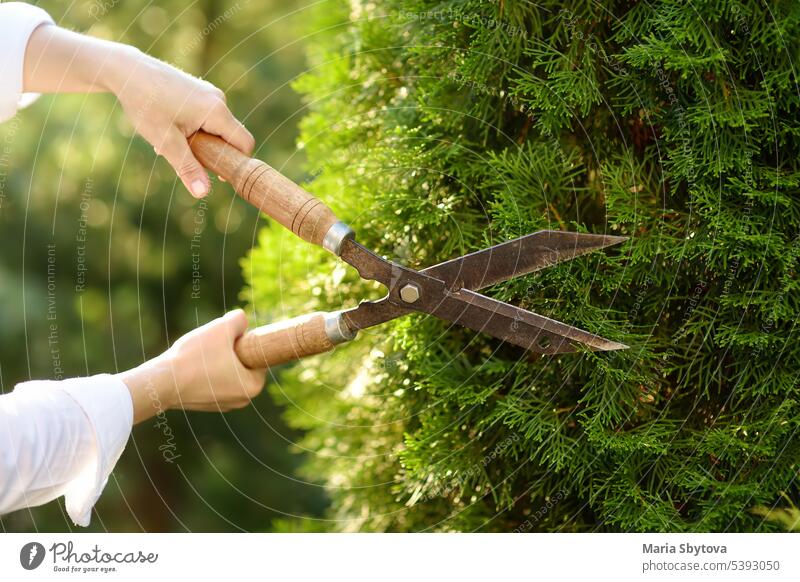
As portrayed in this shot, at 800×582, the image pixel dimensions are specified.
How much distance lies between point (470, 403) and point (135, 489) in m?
1.20

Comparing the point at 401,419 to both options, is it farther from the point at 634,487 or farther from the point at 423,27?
the point at 423,27

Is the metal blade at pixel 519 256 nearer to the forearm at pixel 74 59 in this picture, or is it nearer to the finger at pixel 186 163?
the finger at pixel 186 163

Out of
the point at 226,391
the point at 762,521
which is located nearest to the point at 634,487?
the point at 762,521

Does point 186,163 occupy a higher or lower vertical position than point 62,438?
higher

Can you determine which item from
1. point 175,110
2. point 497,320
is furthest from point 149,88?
point 497,320

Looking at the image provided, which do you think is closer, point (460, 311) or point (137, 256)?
point (460, 311)

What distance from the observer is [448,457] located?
724 millimetres

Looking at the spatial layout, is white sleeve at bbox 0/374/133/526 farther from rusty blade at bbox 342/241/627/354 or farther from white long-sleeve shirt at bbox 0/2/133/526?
rusty blade at bbox 342/241/627/354

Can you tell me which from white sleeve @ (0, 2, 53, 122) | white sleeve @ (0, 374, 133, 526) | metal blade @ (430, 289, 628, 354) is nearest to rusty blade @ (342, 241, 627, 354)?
metal blade @ (430, 289, 628, 354)

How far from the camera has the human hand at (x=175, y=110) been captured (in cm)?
64

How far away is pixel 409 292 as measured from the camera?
0.65m

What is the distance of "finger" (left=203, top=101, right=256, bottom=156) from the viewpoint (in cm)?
65

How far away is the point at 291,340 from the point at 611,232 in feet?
0.94
